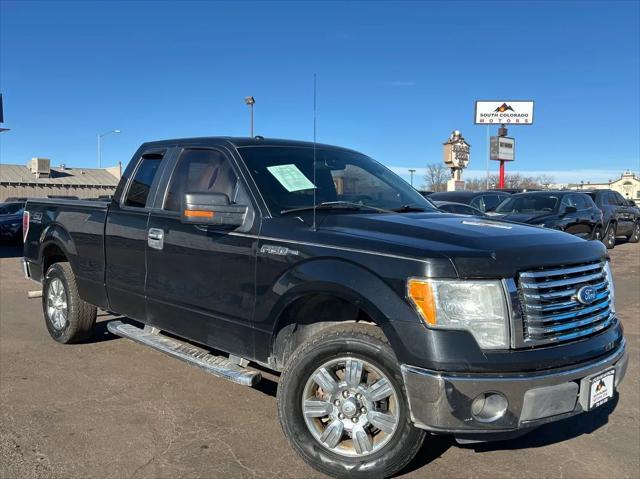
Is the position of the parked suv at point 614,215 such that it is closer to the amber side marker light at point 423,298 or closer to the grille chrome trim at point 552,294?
the grille chrome trim at point 552,294

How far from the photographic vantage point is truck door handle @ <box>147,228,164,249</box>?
Result: 4375 millimetres

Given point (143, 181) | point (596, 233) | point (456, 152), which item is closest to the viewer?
point (143, 181)

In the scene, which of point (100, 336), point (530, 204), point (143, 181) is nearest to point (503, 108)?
point (530, 204)

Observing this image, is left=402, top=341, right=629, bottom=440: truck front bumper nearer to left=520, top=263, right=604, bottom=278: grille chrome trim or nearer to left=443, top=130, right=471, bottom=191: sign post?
left=520, top=263, right=604, bottom=278: grille chrome trim

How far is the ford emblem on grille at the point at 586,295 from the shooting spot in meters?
3.09

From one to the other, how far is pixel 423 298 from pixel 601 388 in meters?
1.18

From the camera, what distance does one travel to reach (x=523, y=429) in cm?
289

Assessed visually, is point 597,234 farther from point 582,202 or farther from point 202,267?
point 202,267

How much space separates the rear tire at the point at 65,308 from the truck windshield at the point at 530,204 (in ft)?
31.0

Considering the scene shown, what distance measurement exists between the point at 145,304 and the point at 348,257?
2.19 metres

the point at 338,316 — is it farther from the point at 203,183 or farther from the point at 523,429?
the point at 203,183

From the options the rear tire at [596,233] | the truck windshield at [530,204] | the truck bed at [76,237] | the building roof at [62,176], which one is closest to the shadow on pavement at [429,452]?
the truck bed at [76,237]

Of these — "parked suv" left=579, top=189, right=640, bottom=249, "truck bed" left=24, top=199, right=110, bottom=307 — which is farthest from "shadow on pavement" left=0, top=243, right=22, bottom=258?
"parked suv" left=579, top=189, right=640, bottom=249

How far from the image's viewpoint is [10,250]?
16.5 metres
